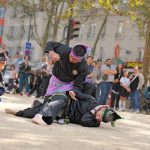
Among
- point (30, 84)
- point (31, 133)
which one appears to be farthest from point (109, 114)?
point (30, 84)

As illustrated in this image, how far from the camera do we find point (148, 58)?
28312 mm

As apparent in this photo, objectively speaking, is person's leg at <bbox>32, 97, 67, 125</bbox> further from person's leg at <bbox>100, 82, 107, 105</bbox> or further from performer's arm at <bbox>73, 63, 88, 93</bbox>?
person's leg at <bbox>100, 82, 107, 105</bbox>

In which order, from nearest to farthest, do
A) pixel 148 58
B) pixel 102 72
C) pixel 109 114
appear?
pixel 109 114 → pixel 102 72 → pixel 148 58

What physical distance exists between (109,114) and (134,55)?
48.1m

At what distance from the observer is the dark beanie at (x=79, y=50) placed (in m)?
10.5

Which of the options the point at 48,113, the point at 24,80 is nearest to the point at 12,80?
the point at 24,80

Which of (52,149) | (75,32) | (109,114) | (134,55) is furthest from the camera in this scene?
(134,55)

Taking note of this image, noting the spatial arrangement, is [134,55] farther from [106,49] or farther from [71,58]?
[71,58]

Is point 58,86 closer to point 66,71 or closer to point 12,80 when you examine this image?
point 66,71

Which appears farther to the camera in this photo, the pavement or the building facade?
the building facade

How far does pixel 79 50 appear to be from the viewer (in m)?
10.5

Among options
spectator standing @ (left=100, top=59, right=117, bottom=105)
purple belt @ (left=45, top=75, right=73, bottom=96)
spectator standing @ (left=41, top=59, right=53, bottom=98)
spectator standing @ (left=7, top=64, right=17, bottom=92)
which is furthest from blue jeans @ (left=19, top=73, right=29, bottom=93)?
purple belt @ (left=45, top=75, right=73, bottom=96)

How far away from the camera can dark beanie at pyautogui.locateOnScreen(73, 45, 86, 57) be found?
10469 mm

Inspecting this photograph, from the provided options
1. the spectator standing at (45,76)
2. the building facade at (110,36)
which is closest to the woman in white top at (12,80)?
the spectator standing at (45,76)
